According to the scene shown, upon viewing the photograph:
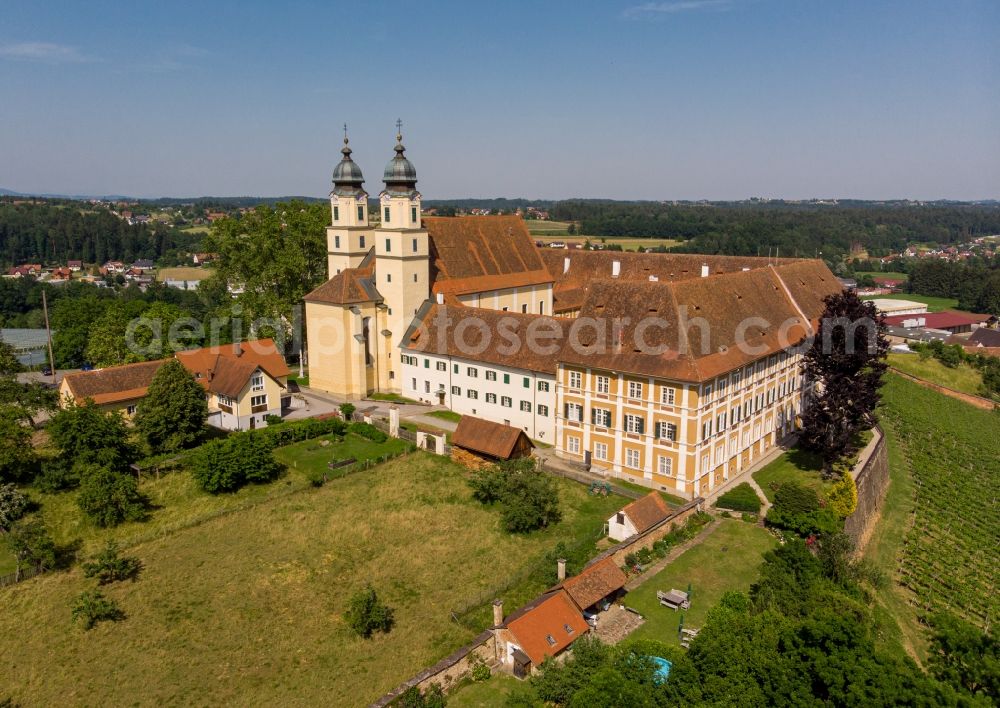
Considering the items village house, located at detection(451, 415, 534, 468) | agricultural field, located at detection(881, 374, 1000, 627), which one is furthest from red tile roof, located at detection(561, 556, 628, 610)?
agricultural field, located at detection(881, 374, 1000, 627)

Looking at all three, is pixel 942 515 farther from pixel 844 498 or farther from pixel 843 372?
pixel 844 498

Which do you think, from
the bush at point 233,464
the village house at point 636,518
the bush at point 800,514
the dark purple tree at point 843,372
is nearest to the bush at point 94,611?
the bush at point 233,464

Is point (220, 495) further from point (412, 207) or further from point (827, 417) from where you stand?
point (827, 417)

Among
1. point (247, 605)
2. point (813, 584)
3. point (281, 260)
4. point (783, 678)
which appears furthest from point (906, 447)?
point (281, 260)

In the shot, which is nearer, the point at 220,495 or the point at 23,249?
the point at 220,495

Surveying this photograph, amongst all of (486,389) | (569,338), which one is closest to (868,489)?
(569,338)

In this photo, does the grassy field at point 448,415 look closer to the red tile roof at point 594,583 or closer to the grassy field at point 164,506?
the grassy field at point 164,506
